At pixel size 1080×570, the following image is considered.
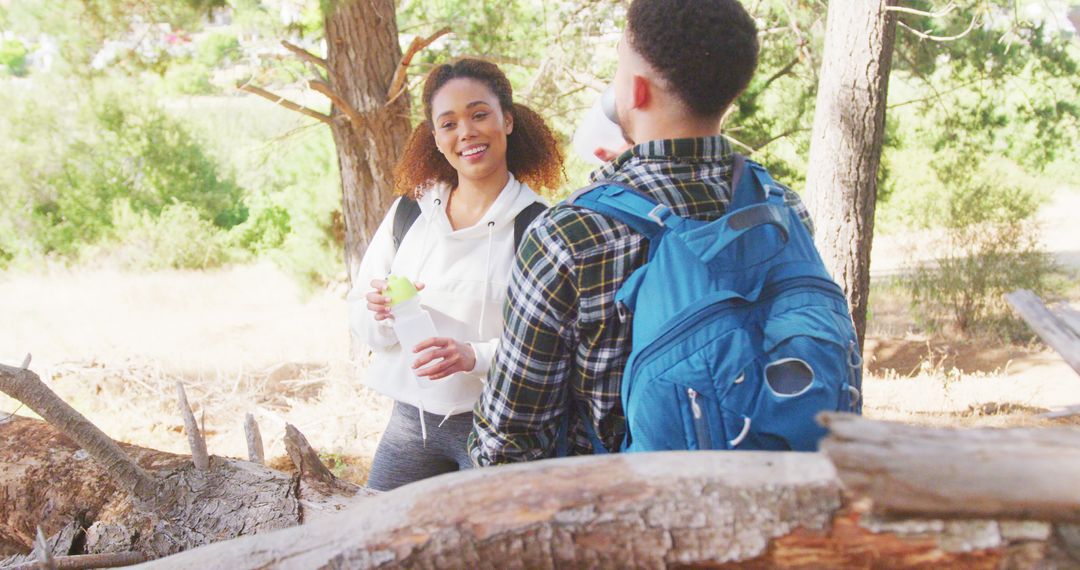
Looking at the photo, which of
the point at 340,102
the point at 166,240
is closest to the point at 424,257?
the point at 340,102

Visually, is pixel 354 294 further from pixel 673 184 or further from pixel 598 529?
pixel 598 529

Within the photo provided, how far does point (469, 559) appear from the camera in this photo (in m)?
1.03

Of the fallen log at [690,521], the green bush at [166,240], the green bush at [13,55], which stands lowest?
the fallen log at [690,521]

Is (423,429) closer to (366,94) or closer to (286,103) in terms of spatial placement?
(366,94)

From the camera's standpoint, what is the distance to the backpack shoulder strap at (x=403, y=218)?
2.39 meters

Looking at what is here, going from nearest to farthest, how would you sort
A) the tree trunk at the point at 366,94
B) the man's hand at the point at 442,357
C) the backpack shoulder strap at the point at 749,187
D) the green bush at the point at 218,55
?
the backpack shoulder strap at the point at 749,187 → the man's hand at the point at 442,357 → the tree trunk at the point at 366,94 → the green bush at the point at 218,55

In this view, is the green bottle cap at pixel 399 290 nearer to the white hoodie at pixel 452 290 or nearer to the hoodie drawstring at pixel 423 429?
the white hoodie at pixel 452 290

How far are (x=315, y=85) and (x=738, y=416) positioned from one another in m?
4.92

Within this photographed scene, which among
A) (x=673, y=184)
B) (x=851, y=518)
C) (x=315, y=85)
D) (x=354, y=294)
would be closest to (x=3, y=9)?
(x=315, y=85)

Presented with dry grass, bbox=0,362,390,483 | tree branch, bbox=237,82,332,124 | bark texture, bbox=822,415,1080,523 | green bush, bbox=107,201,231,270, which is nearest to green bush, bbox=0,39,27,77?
green bush, bbox=107,201,231,270

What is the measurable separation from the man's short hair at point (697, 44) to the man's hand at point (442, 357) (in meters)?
0.91

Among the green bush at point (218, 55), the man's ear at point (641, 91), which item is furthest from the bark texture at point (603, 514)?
the green bush at point (218, 55)

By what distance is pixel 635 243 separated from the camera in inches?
50.3

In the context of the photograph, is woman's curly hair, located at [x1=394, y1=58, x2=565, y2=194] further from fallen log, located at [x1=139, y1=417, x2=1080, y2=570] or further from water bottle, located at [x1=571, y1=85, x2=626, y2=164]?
fallen log, located at [x1=139, y1=417, x2=1080, y2=570]
